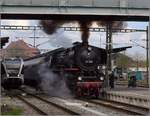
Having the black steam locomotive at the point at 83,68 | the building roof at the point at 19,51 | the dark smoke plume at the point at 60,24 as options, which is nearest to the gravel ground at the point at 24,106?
the black steam locomotive at the point at 83,68

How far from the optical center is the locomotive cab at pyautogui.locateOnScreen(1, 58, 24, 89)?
36.5 m

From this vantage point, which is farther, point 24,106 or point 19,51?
point 19,51

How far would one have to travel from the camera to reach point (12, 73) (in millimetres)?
36719

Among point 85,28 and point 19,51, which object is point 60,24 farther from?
point 19,51

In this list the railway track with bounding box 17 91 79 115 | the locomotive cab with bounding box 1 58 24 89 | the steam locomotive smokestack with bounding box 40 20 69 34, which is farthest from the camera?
the locomotive cab with bounding box 1 58 24 89

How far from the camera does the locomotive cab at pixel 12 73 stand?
3650 centimetres

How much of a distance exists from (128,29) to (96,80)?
24.6 metres

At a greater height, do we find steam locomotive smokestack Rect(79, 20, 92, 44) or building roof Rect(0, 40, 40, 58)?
building roof Rect(0, 40, 40, 58)

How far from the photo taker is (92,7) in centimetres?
2966

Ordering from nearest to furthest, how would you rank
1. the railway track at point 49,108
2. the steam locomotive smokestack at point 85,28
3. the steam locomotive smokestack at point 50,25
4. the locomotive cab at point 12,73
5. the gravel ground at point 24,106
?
the railway track at point 49,108 → the gravel ground at point 24,106 → the steam locomotive smokestack at point 85,28 → the steam locomotive smokestack at point 50,25 → the locomotive cab at point 12,73

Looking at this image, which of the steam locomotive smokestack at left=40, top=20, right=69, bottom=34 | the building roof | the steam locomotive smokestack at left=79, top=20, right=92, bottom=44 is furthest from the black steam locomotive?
the building roof

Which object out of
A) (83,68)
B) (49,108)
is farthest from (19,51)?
(49,108)

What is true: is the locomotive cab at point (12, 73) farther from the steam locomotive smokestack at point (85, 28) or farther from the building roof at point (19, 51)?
the building roof at point (19, 51)

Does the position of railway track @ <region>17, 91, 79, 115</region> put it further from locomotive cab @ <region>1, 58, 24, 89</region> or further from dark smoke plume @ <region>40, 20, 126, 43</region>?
locomotive cab @ <region>1, 58, 24, 89</region>
